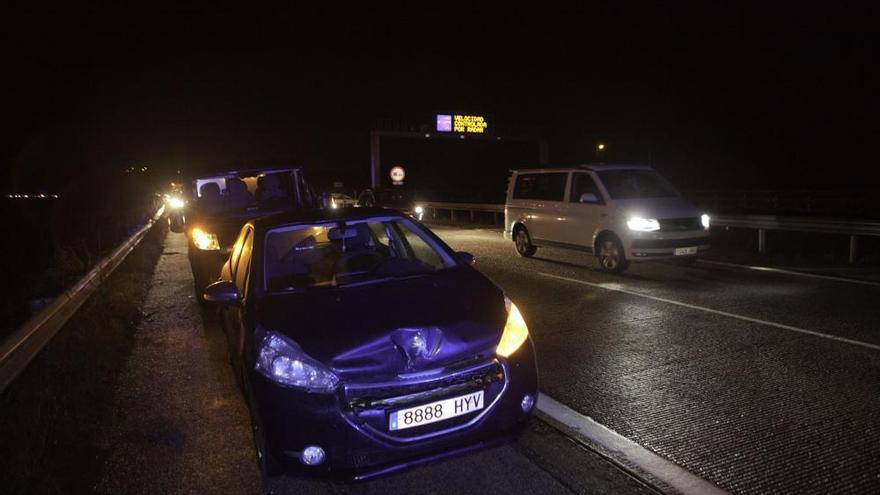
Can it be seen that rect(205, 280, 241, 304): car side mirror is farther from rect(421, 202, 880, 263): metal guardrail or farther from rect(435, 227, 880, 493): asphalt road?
rect(421, 202, 880, 263): metal guardrail

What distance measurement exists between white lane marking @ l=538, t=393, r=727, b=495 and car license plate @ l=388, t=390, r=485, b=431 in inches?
41.6

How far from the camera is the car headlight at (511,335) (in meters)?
3.53

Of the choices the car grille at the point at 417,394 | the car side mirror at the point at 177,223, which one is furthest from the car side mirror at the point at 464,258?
the car side mirror at the point at 177,223

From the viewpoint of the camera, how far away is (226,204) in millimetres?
10031

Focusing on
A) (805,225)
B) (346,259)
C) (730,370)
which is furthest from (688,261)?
(346,259)

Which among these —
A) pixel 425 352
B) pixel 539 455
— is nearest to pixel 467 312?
pixel 425 352

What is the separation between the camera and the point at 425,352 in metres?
3.34

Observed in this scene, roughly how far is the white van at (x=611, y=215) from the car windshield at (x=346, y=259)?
617 cm

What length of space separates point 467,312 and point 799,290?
23.8 ft

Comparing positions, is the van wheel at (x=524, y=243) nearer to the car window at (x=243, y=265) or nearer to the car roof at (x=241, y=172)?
the car roof at (x=241, y=172)

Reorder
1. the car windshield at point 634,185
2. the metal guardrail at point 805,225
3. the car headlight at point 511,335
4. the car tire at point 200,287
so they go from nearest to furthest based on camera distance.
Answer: the car headlight at point 511,335 → the car tire at point 200,287 → the car windshield at point 634,185 → the metal guardrail at point 805,225

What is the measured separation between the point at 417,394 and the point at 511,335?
0.70m

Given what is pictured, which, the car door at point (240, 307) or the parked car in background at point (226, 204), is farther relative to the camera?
the parked car in background at point (226, 204)

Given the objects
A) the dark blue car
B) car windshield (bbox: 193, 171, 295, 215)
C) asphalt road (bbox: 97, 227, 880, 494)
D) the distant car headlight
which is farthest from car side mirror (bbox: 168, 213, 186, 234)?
the dark blue car
